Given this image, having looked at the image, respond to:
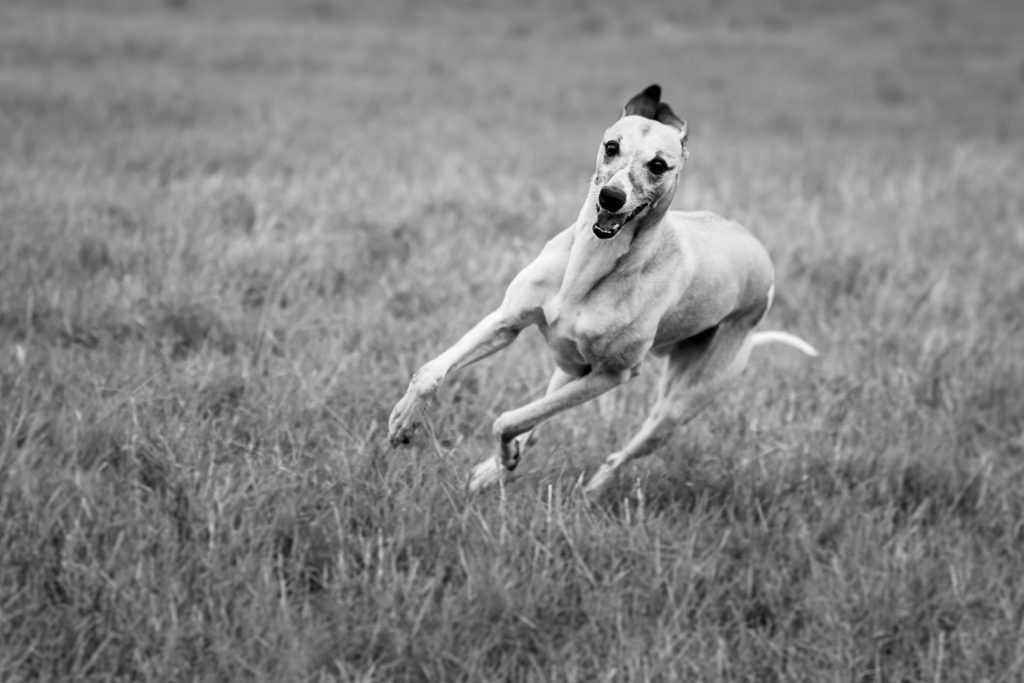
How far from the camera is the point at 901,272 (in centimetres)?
700

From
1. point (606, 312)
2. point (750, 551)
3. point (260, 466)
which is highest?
point (606, 312)

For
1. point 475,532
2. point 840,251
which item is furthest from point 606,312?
point 840,251

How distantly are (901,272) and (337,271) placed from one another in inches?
133

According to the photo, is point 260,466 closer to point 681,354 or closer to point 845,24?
point 681,354

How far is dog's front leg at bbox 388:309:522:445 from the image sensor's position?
339 cm

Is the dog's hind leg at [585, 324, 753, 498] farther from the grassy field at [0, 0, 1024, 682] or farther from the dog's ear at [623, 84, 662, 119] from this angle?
the dog's ear at [623, 84, 662, 119]

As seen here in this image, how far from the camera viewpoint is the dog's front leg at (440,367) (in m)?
3.39

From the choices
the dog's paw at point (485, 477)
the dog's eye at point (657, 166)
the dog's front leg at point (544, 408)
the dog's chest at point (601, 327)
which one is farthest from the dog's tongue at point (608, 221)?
the dog's paw at point (485, 477)

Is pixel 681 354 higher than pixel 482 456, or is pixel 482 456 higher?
pixel 681 354

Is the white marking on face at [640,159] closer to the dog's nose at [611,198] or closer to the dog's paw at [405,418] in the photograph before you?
the dog's nose at [611,198]

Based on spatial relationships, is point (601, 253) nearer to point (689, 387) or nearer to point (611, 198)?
point (611, 198)

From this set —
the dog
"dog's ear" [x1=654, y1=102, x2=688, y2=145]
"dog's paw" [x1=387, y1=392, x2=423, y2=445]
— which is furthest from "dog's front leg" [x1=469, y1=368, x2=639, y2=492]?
"dog's ear" [x1=654, y1=102, x2=688, y2=145]

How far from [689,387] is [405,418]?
1229 millimetres

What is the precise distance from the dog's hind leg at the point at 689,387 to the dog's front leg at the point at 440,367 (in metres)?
0.75
